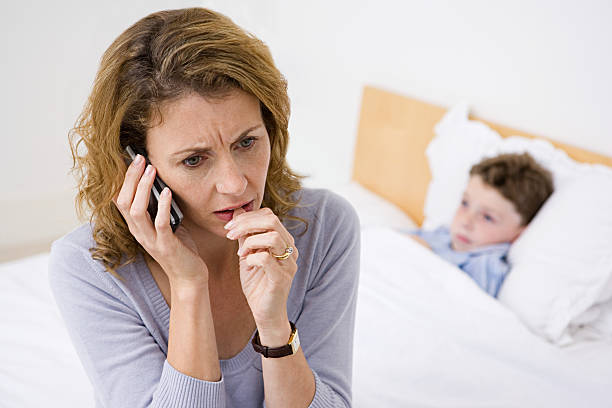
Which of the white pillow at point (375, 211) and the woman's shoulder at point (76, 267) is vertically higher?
the woman's shoulder at point (76, 267)

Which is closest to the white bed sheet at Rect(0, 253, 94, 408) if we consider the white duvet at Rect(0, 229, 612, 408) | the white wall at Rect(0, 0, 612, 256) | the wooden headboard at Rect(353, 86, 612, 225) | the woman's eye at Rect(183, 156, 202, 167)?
the white duvet at Rect(0, 229, 612, 408)

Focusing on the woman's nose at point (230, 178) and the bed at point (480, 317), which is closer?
the woman's nose at point (230, 178)

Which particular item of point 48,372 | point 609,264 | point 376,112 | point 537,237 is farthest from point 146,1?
point 609,264

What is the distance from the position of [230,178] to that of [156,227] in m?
0.14

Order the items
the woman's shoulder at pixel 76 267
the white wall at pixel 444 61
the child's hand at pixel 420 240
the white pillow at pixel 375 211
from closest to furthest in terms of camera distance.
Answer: the woman's shoulder at pixel 76 267
the white wall at pixel 444 61
the child's hand at pixel 420 240
the white pillow at pixel 375 211

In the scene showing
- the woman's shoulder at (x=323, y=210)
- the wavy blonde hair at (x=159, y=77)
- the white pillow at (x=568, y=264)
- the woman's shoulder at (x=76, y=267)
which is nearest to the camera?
the wavy blonde hair at (x=159, y=77)

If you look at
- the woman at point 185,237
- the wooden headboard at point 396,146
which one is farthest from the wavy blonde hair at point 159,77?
the wooden headboard at point 396,146

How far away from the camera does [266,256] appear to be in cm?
84

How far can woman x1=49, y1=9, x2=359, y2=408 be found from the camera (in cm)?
83

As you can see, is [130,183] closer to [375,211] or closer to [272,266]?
[272,266]

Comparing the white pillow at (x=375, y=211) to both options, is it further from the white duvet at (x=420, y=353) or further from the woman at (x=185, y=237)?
the woman at (x=185, y=237)

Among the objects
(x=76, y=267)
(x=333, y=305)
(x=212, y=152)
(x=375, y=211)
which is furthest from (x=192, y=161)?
(x=375, y=211)

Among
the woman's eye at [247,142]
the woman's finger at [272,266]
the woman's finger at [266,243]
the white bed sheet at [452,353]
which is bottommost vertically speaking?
the white bed sheet at [452,353]

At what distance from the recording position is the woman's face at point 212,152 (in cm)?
83
